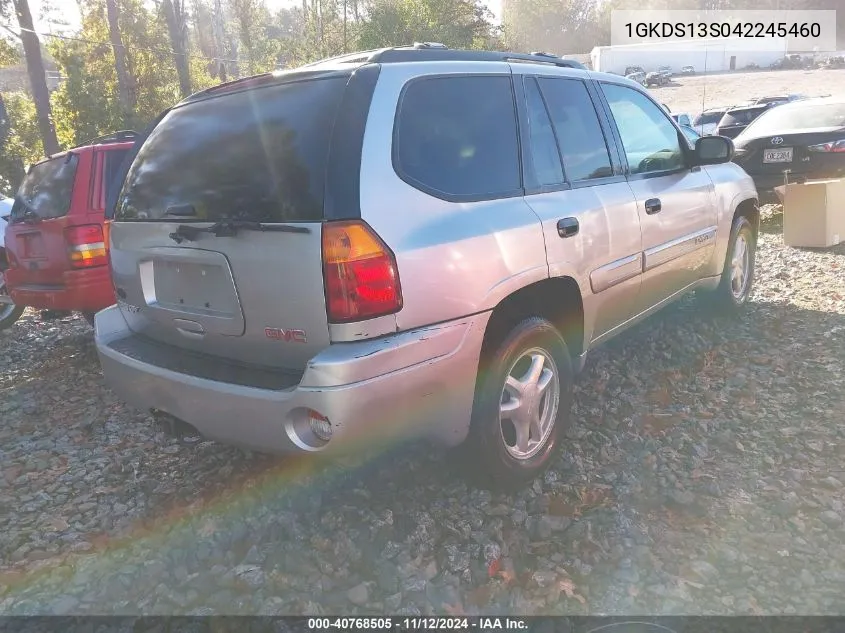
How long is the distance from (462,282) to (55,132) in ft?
61.3

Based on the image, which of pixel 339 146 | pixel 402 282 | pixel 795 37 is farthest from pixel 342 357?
pixel 795 37

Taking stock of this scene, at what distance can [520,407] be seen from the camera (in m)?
2.88

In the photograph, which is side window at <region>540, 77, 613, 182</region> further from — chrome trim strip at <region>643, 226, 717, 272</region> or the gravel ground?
the gravel ground

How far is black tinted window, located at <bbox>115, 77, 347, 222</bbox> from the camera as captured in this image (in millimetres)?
2307


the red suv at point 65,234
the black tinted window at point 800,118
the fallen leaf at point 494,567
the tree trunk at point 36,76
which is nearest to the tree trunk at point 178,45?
the tree trunk at point 36,76

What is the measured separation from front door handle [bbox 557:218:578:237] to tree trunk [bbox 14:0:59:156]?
17.4 m

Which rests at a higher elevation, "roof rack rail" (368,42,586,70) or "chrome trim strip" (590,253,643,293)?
"roof rack rail" (368,42,586,70)

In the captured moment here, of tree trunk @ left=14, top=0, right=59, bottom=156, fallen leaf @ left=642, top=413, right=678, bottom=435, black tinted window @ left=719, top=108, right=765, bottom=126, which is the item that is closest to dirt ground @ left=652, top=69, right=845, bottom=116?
black tinted window @ left=719, top=108, right=765, bottom=126

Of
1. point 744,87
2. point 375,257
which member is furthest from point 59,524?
point 744,87

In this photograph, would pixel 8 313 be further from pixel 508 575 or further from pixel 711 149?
pixel 711 149

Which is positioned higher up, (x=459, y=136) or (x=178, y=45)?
(x=178, y=45)

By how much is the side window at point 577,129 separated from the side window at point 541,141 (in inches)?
2.4

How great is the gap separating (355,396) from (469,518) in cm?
98

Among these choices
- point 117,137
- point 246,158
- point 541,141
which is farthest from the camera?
point 117,137
